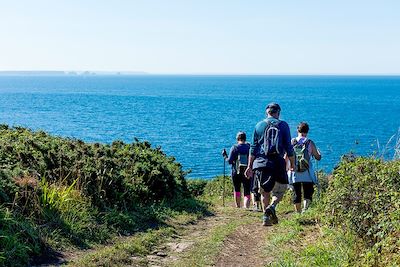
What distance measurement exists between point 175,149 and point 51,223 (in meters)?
37.7

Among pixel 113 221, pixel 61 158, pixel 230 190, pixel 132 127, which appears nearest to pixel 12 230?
pixel 113 221

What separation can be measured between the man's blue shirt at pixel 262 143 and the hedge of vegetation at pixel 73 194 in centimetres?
237

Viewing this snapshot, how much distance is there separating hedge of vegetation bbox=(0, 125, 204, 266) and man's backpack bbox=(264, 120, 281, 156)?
8.68 ft

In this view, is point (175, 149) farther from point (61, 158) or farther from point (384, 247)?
point (384, 247)

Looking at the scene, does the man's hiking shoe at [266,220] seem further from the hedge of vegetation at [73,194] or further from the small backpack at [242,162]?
the small backpack at [242,162]

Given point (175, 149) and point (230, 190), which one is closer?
→ point (230, 190)

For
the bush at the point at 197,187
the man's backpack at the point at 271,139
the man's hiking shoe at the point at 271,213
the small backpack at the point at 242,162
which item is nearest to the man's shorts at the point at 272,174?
the man's backpack at the point at 271,139

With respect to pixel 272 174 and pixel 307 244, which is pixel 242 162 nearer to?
pixel 272 174

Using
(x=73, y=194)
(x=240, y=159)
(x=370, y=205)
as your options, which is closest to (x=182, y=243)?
(x=73, y=194)

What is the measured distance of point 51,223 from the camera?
8055 millimetres

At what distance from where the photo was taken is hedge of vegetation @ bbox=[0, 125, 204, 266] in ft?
24.5

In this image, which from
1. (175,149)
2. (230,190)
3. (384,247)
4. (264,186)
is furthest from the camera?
(175,149)

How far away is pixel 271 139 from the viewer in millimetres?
8875

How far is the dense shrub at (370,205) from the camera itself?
572 centimetres
